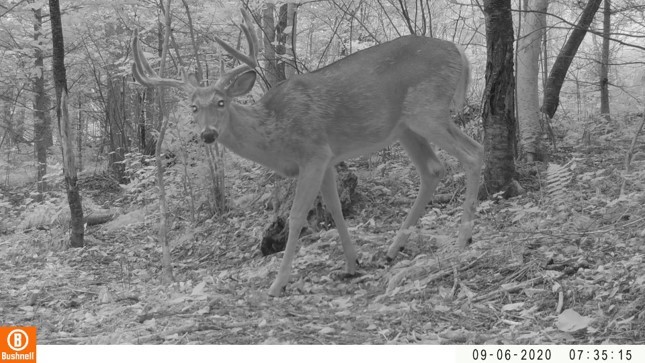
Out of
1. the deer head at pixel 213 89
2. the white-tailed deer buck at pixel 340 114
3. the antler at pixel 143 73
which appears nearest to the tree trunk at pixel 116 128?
the antler at pixel 143 73

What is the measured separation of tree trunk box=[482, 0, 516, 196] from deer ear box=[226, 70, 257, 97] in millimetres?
2524

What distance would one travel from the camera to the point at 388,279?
5.50 meters

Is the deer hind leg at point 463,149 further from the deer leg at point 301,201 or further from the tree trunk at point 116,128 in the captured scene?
the tree trunk at point 116,128

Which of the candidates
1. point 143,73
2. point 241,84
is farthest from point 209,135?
point 143,73

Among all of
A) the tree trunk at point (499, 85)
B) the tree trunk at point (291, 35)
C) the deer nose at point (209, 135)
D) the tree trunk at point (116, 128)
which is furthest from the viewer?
the tree trunk at point (116, 128)

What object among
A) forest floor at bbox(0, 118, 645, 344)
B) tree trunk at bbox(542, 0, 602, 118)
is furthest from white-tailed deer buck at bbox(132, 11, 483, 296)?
tree trunk at bbox(542, 0, 602, 118)

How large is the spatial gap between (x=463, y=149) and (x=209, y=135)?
2.18m

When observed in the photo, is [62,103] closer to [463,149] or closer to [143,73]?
[143,73]

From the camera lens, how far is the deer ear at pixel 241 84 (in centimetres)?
548

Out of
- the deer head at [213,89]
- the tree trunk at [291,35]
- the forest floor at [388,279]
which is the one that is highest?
the tree trunk at [291,35]

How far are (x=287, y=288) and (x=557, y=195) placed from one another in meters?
2.47

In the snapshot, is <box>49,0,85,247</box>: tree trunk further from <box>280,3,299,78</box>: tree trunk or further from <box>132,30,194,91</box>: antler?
<box>132,30,194,91</box>: antler

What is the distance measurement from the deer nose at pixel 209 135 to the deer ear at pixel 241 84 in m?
0.48

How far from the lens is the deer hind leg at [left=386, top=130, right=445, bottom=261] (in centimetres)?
612
